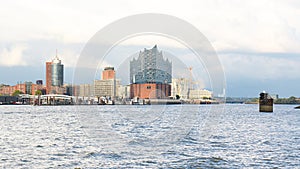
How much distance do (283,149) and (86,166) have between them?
19.4 meters

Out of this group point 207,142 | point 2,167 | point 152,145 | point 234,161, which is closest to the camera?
point 2,167

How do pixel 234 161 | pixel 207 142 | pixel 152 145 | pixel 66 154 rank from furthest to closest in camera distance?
1. pixel 207 142
2. pixel 152 145
3. pixel 66 154
4. pixel 234 161

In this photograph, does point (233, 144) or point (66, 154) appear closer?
point (66, 154)

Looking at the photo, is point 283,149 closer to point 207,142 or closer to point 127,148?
point 207,142

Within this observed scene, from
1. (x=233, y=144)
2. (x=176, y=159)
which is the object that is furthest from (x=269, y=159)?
(x=233, y=144)

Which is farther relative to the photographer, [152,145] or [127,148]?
[152,145]

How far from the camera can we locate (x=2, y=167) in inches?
1107

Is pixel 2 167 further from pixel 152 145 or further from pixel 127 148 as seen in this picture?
pixel 152 145

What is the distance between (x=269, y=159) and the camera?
3300 centimetres

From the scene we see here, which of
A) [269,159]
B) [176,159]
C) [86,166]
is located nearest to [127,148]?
[176,159]

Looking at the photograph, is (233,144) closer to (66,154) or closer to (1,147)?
(66,154)

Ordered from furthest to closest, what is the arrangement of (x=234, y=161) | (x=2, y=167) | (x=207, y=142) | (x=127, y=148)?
1. (x=207, y=142)
2. (x=127, y=148)
3. (x=234, y=161)
4. (x=2, y=167)

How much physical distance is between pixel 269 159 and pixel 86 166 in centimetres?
1372

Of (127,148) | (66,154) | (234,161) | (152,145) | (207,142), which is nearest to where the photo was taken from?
(234,161)
